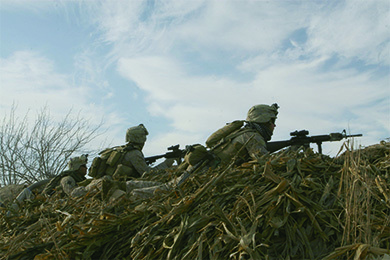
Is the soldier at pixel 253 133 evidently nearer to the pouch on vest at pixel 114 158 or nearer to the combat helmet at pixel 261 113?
the combat helmet at pixel 261 113

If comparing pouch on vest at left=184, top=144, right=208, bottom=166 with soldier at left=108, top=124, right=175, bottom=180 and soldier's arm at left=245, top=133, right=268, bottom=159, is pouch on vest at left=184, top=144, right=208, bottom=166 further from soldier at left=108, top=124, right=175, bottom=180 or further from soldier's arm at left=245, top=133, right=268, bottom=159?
soldier at left=108, top=124, right=175, bottom=180

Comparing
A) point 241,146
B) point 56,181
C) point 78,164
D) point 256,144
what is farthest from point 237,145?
point 78,164

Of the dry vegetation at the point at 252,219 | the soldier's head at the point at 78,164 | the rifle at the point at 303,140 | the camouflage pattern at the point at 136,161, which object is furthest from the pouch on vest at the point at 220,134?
the soldier's head at the point at 78,164

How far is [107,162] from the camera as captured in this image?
9.03 metres

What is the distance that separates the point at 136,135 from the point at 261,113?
3.80m

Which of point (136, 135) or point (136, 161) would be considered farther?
point (136, 135)

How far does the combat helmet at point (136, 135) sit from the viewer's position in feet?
31.6

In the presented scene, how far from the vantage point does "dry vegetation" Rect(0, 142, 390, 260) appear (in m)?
2.86

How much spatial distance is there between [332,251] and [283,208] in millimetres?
445

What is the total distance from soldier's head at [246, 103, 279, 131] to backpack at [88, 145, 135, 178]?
3.40 meters

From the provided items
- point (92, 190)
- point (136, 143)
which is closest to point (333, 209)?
point (92, 190)

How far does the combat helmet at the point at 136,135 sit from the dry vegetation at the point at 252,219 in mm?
5494

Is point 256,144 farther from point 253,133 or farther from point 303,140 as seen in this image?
point 303,140

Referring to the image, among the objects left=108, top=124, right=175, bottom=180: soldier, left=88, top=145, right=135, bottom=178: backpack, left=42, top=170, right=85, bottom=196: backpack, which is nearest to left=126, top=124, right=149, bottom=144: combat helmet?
left=108, top=124, right=175, bottom=180: soldier
